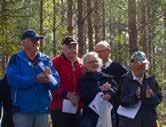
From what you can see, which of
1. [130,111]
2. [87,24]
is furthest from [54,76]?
[87,24]

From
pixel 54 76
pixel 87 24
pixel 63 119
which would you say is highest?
pixel 87 24

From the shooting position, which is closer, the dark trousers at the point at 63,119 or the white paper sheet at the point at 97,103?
the white paper sheet at the point at 97,103

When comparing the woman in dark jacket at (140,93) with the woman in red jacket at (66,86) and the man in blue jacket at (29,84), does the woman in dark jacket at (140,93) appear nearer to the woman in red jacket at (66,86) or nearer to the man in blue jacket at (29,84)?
the woman in red jacket at (66,86)

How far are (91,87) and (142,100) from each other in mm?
808

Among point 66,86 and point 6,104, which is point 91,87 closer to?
point 66,86

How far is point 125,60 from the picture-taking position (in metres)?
39.5

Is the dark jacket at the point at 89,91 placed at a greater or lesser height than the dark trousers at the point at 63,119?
greater

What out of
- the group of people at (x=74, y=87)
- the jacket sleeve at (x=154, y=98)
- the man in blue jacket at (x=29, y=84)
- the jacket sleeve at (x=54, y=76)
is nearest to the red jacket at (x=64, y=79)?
the group of people at (x=74, y=87)

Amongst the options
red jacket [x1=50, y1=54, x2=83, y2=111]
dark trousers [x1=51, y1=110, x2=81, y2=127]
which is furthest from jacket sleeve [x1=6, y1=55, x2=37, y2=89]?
dark trousers [x1=51, y1=110, x2=81, y2=127]

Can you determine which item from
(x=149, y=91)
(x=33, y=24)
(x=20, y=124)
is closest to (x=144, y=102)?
(x=149, y=91)

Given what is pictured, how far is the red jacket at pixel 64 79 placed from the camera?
25.0 feet

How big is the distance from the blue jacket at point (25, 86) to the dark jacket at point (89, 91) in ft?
2.12

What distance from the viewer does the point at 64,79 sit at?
763 cm

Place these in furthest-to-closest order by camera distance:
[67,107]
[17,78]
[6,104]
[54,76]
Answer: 1. [67,107]
2. [54,76]
3. [6,104]
4. [17,78]
